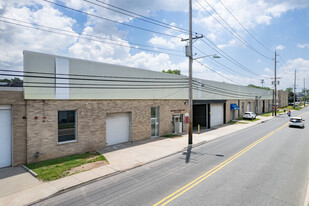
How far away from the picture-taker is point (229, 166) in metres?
10.6

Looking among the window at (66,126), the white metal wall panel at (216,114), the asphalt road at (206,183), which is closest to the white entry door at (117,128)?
the window at (66,126)

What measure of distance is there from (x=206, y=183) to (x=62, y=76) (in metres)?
10.3

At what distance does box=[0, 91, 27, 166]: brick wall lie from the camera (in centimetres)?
1041

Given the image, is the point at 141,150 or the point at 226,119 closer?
the point at 141,150

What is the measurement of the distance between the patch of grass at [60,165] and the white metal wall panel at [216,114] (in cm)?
2009

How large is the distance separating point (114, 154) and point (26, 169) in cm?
501

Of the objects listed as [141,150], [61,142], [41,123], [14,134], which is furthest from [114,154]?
[14,134]

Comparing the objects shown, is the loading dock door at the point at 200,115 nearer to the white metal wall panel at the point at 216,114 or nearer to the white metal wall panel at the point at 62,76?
the white metal wall panel at the point at 216,114

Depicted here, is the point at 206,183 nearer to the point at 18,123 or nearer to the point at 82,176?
the point at 82,176

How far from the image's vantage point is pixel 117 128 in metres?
16.0

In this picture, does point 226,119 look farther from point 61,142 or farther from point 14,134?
point 14,134

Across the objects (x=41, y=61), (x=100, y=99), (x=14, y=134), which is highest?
(x=41, y=61)

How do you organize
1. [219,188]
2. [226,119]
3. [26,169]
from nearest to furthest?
[219,188]
[26,169]
[226,119]

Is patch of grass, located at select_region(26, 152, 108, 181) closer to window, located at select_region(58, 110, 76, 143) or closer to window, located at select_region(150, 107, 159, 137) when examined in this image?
window, located at select_region(58, 110, 76, 143)
